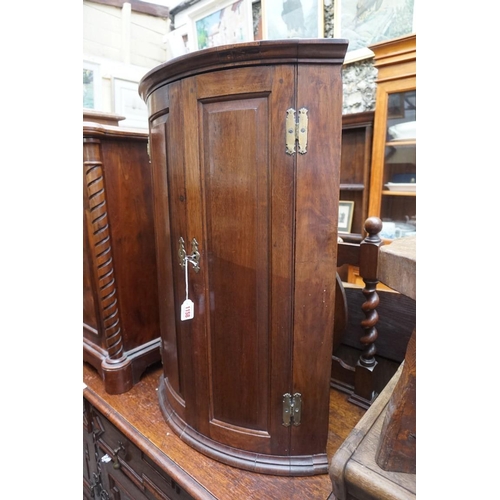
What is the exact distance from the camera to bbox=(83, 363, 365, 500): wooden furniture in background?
0.79m

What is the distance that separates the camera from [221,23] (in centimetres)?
222

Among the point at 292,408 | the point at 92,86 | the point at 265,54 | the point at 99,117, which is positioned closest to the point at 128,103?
the point at 92,86

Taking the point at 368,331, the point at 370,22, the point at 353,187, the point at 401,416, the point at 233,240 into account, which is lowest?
the point at 368,331

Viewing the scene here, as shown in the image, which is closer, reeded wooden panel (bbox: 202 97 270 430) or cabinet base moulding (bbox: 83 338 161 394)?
reeded wooden panel (bbox: 202 97 270 430)

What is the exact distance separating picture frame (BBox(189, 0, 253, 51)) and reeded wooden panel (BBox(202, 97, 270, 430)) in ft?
5.88

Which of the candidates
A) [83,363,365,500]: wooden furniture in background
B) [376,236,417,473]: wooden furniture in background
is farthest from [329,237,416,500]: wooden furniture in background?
[83,363,365,500]: wooden furniture in background

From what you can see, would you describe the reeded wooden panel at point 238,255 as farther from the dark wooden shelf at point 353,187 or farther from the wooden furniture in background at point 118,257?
the dark wooden shelf at point 353,187

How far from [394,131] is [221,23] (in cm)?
145

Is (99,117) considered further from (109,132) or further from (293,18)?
(293,18)

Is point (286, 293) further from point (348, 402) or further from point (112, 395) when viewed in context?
point (112, 395)

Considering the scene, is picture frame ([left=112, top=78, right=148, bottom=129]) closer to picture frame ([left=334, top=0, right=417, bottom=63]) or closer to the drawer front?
picture frame ([left=334, top=0, right=417, bottom=63])

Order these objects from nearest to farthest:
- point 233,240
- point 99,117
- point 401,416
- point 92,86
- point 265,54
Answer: point 401,416 → point 265,54 → point 233,240 → point 99,117 → point 92,86

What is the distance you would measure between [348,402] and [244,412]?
0.43m
